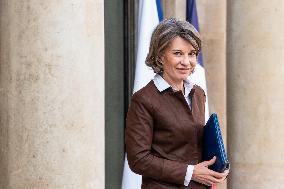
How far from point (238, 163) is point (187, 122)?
3575 millimetres

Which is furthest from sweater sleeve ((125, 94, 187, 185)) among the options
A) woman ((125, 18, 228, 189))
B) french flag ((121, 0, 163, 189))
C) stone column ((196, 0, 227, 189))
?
stone column ((196, 0, 227, 189))

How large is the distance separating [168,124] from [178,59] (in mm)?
296

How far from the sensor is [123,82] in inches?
273

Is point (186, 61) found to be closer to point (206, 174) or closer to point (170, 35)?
point (170, 35)

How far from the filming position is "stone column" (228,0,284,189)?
592 centimetres

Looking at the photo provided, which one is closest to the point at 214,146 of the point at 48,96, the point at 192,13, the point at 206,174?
the point at 206,174

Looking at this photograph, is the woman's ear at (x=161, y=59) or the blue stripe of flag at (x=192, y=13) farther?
the blue stripe of flag at (x=192, y=13)

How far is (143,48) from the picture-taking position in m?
5.86

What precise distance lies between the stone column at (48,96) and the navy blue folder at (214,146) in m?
1.29

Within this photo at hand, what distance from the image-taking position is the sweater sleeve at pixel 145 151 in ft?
8.82

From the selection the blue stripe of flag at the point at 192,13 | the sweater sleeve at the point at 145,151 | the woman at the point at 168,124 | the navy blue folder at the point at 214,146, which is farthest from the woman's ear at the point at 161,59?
the blue stripe of flag at the point at 192,13

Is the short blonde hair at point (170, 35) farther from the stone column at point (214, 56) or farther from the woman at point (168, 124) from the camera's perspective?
the stone column at point (214, 56)

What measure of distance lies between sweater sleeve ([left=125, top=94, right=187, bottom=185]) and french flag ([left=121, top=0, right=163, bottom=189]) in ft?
9.44

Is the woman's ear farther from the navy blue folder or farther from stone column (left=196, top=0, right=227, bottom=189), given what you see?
stone column (left=196, top=0, right=227, bottom=189)
